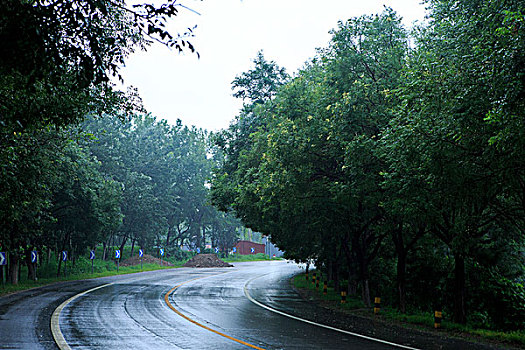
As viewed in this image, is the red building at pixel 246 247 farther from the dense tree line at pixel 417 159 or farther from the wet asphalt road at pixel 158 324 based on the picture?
the wet asphalt road at pixel 158 324

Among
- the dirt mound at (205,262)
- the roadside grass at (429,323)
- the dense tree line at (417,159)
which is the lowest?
the roadside grass at (429,323)

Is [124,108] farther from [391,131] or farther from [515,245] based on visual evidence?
[515,245]

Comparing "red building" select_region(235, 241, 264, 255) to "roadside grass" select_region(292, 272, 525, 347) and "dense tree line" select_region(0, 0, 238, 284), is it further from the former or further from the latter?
"roadside grass" select_region(292, 272, 525, 347)

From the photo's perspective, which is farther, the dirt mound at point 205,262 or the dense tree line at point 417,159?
the dirt mound at point 205,262

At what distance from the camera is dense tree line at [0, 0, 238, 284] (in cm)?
691

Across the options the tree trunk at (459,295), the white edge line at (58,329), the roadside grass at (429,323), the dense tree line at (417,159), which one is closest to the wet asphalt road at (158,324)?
the white edge line at (58,329)

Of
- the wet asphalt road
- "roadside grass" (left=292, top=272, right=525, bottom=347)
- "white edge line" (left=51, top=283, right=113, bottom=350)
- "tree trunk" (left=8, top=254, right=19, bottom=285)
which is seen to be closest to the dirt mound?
"tree trunk" (left=8, top=254, right=19, bottom=285)

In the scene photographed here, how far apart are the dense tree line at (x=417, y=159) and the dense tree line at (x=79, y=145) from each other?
6.42m

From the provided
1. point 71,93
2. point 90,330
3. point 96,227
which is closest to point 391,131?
point 71,93

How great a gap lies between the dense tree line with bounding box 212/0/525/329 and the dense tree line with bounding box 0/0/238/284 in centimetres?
642

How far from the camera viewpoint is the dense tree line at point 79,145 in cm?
691

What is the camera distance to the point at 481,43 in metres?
10.5

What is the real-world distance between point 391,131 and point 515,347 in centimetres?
641

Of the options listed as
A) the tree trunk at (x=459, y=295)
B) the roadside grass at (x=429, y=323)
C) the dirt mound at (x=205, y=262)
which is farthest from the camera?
the dirt mound at (x=205, y=262)
